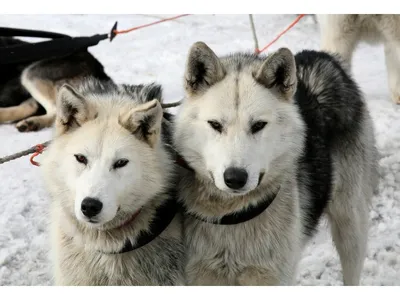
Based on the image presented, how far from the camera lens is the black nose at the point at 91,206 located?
2248 mm

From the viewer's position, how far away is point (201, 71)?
269 centimetres

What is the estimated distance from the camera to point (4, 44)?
5820 mm

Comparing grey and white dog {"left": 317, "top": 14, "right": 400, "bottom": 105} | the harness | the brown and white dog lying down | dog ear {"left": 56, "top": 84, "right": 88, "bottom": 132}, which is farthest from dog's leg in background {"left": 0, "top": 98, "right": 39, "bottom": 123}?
dog ear {"left": 56, "top": 84, "right": 88, "bottom": 132}

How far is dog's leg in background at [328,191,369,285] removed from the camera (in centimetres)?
340

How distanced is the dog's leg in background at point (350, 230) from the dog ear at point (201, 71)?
1.16 meters

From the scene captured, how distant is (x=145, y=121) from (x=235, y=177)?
48cm

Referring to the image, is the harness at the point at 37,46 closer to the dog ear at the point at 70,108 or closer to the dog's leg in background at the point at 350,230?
the dog ear at the point at 70,108

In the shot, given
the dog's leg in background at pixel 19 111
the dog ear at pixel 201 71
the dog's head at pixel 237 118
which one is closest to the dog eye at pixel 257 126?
the dog's head at pixel 237 118

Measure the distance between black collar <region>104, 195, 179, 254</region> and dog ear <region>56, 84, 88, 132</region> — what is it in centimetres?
52

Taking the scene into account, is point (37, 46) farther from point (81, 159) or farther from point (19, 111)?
point (81, 159)

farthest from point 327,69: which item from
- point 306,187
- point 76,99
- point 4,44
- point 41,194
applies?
point 4,44

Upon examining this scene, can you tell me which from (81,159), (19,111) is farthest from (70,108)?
(19,111)
